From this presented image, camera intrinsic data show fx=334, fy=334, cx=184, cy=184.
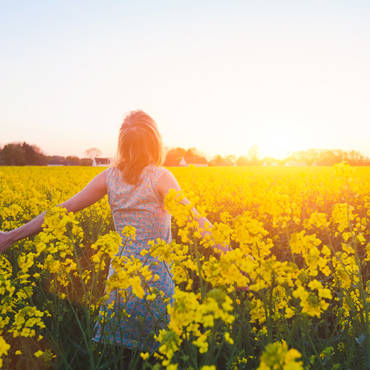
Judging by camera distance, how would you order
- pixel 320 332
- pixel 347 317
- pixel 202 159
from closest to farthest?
pixel 347 317
pixel 320 332
pixel 202 159

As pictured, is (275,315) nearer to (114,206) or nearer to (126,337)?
(126,337)

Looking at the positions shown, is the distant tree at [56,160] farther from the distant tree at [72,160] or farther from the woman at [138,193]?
the woman at [138,193]

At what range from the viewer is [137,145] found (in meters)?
2.60

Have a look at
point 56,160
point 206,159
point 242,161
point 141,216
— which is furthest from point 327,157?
point 56,160

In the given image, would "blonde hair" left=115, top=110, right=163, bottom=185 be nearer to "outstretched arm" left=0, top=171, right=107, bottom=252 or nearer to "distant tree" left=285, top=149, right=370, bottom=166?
"outstretched arm" left=0, top=171, right=107, bottom=252

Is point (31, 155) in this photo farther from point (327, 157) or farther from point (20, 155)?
point (327, 157)

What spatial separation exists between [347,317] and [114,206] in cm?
188

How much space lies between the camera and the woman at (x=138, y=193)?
8.40 ft

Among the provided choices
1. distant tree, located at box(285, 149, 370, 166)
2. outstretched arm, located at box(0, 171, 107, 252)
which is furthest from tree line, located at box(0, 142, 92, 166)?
outstretched arm, located at box(0, 171, 107, 252)

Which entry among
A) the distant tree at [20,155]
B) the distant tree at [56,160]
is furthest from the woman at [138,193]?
the distant tree at [56,160]

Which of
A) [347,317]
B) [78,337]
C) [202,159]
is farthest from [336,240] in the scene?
[202,159]

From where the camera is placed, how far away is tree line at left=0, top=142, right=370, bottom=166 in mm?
39406

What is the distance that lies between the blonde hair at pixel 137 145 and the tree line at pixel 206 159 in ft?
101

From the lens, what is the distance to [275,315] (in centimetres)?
185
